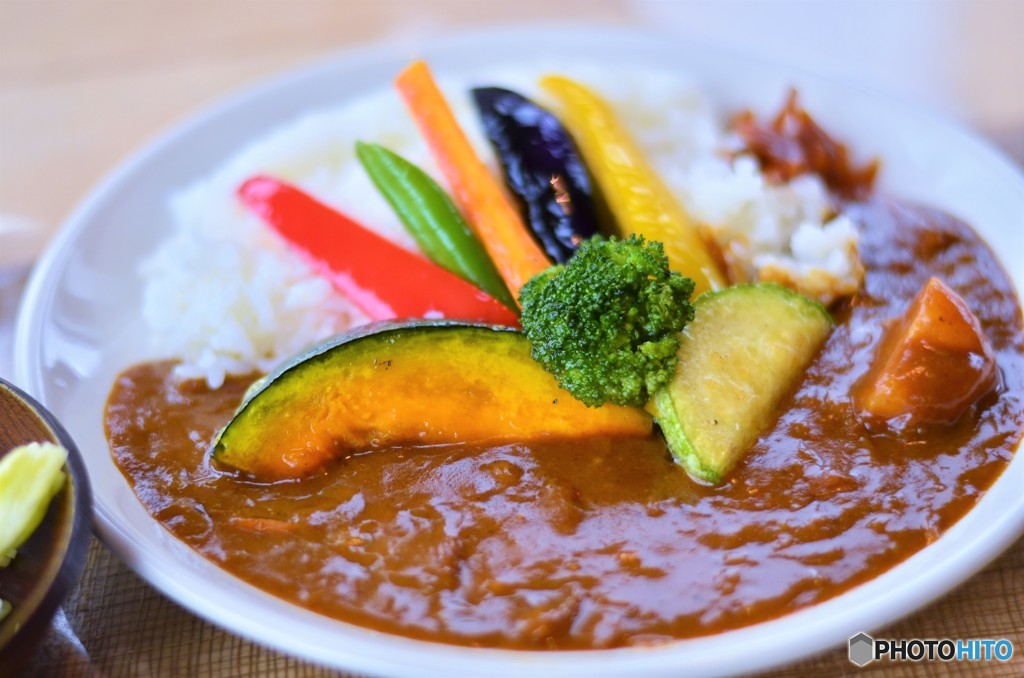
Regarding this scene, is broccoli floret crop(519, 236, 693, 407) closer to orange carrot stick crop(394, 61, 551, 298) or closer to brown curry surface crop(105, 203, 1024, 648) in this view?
brown curry surface crop(105, 203, 1024, 648)

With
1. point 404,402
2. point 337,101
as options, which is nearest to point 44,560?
point 404,402

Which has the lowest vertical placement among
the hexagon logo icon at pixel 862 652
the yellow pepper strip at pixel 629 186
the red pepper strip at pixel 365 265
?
the hexagon logo icon at pixel 862 652

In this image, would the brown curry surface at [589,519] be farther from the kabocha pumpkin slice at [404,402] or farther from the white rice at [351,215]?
the white rice at [351,215]

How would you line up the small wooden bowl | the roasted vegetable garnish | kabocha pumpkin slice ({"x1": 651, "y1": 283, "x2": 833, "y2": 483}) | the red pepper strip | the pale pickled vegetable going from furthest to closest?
the roasted vegetable garnish → the red pepper strip → kabocha pumpkin slice ({"x1": 651, "y1": 283, "x2": 833, "y2": 483}) → the pale pickled vegetable → the small wooden bowl

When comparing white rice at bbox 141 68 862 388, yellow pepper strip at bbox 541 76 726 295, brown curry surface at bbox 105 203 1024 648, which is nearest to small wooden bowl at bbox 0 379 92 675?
brown curry surface at bbox 105 203 1024 648

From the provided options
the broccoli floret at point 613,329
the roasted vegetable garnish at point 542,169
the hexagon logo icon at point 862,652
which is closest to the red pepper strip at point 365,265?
the roasted vegetable garnish at point 542,169

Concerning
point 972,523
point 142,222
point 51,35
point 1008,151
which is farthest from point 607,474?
point 51,35

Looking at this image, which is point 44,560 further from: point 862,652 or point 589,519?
point 862,652
